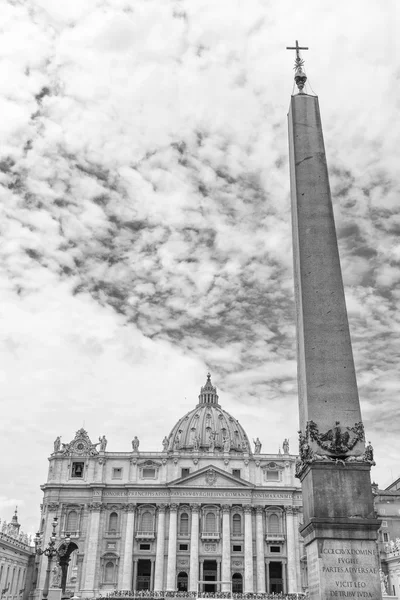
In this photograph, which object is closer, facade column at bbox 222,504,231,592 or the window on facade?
facade column at bbox 222,504,231,592

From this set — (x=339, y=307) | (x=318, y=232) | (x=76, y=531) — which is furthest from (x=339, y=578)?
(x=76, y=531)

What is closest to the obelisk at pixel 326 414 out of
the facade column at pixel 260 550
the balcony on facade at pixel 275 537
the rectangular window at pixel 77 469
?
the facade column at pixel 260 550

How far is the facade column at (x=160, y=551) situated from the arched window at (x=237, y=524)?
8974 mm

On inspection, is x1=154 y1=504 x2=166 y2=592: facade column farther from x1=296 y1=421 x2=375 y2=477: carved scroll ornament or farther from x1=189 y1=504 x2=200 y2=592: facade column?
x1=296 y1=421 x2=375 y2=477: carved scroll ornament

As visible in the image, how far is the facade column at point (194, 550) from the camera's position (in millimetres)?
71688

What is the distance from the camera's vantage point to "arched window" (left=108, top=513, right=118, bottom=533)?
76.1 meters

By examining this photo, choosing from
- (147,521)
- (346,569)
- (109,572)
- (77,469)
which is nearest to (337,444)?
(346,569)

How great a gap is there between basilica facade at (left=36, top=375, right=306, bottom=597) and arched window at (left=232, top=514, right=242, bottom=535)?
0.12m

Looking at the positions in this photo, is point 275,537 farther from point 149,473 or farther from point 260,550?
point 149,473

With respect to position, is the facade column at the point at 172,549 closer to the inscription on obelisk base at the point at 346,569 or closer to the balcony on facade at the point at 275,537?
the balcony on facade at the point at 275,537

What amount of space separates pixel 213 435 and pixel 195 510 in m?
25.7

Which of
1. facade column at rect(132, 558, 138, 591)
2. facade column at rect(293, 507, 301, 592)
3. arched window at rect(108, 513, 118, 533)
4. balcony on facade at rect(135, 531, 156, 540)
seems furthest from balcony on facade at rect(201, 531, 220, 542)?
arched window at rect(108, 513, 118, 533)

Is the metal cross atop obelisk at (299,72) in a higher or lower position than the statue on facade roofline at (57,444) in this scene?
lower

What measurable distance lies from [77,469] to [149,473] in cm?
973
